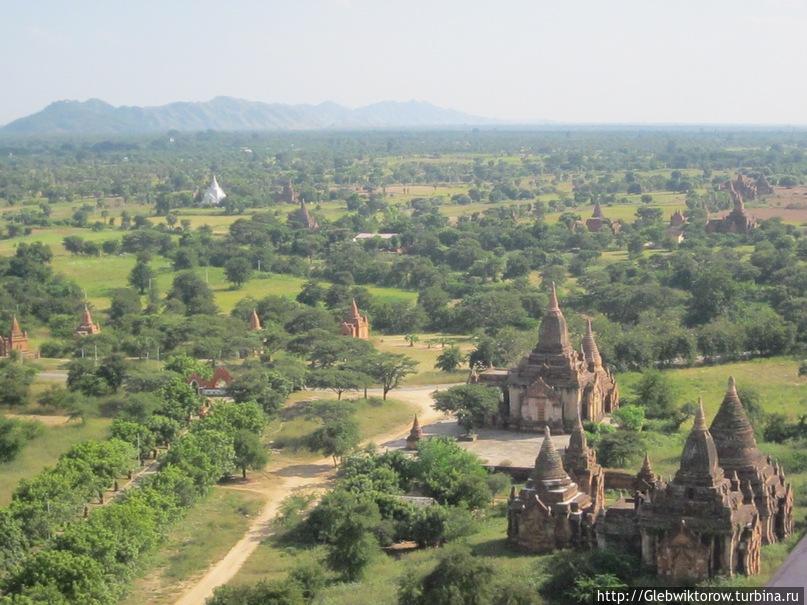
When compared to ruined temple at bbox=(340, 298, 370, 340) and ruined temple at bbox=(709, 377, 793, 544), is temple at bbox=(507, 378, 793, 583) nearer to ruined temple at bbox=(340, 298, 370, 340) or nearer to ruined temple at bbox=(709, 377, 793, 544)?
ruined temple at bbox=(709, 377, 793, 544)

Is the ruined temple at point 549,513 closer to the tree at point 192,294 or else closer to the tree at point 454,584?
the tree at point 454,584

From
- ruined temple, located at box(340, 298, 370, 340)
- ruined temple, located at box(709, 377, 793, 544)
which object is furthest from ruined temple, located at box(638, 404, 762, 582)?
ruined temple, located at box(340, 298, 370, 340)

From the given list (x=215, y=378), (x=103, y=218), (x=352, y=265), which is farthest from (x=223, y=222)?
(x=215, y=378)

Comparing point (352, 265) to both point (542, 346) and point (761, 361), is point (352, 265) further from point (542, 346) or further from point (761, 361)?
point (542, 346)

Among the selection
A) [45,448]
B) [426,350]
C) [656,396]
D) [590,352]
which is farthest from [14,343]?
[656,396]

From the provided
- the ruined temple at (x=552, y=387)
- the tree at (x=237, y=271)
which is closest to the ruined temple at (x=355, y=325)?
the ruined temple at (x=552, y=387)
